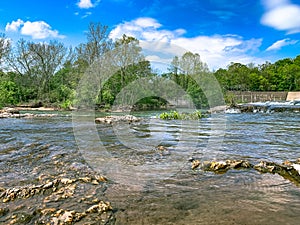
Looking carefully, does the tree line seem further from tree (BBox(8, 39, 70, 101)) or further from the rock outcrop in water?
the rock outcrop in water

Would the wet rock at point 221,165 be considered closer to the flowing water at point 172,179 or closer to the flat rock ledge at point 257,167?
the flat rock ledge at point 257,167

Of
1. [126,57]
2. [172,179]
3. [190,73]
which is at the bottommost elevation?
[172,179]

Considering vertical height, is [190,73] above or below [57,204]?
above

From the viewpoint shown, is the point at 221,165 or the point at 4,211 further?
the point at 221,165

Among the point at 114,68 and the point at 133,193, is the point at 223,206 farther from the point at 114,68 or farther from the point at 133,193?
the point at 114,68

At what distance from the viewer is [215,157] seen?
600cm

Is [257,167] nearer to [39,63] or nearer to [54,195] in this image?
[54,195]

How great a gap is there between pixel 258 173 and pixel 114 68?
92.8 ft

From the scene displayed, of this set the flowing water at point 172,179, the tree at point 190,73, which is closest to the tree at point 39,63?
the tree at point 190,73

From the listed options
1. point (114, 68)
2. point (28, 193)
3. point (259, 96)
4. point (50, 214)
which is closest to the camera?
point (50, 214)

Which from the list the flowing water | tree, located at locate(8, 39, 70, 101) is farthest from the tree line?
the flowing water

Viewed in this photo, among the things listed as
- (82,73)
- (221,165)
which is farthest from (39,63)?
(221,165)

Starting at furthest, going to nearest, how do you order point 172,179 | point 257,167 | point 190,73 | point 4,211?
1. point 190,73
2. point 257,167
3. point 172,179
4. point 4,211

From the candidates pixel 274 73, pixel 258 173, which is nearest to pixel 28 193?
pixel 258 173
